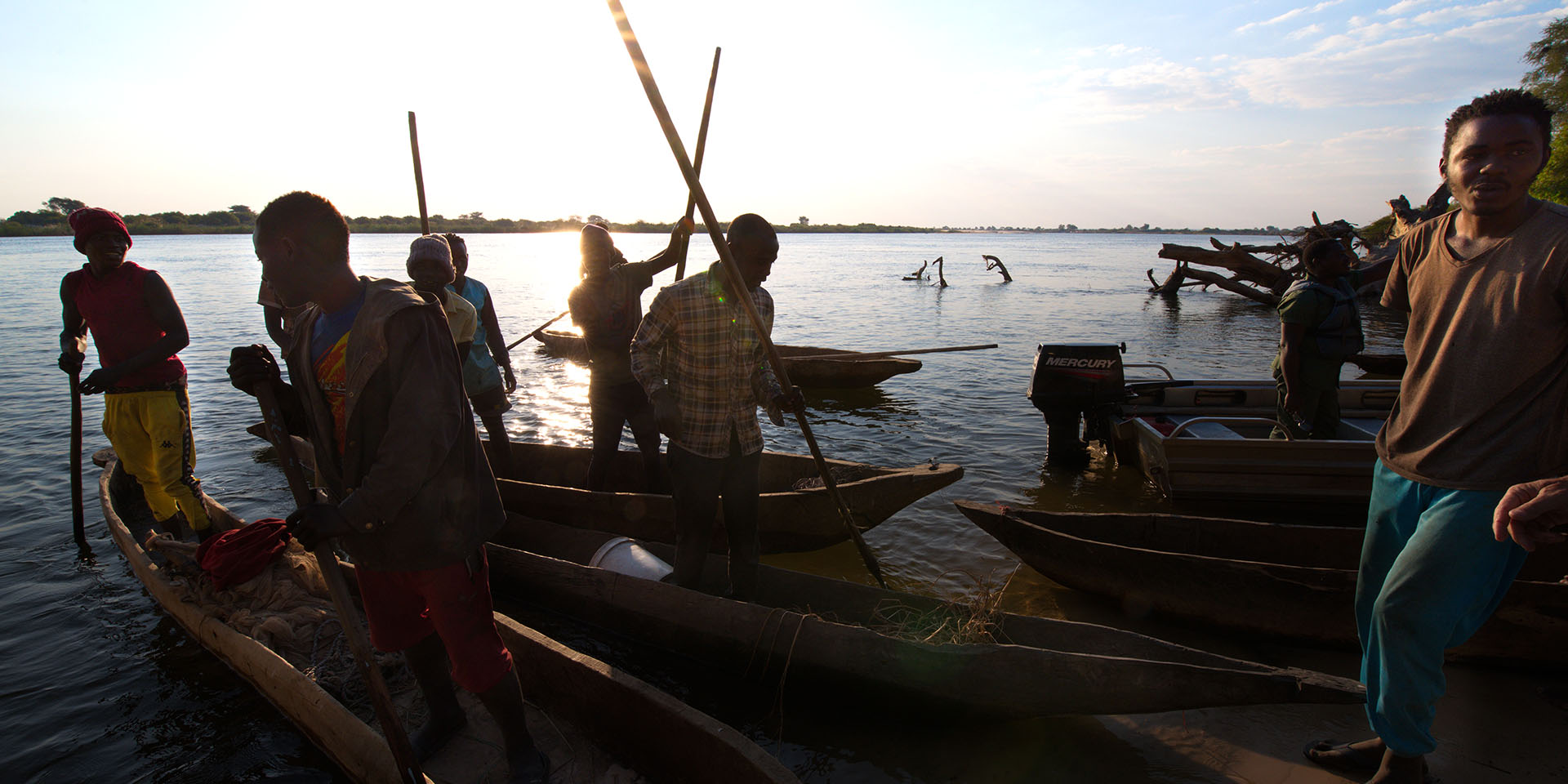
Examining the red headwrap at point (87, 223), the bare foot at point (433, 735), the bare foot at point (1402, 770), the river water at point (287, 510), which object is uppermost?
the red headwrap at point (87, 223)

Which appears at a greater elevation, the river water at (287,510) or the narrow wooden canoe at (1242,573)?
the narrow wooden canoe at (1242,573)

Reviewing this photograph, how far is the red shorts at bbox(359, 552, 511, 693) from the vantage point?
230 cm

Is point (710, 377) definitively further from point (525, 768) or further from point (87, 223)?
point (87, 223)

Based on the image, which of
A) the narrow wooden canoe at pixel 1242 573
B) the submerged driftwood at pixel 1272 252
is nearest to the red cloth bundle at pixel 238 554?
the narrow wooden canoe at pixel 1242 573

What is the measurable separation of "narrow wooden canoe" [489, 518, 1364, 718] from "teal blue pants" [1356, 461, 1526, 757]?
0.51 ft

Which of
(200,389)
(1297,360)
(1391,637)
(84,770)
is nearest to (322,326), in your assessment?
(84,770)

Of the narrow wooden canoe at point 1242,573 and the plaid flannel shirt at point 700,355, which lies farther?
the narrow wooden canoe at point 1242,573

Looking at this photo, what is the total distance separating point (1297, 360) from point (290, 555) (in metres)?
6.68

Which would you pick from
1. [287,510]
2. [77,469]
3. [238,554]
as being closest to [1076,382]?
[238,554]

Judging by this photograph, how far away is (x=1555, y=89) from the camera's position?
25859 millimetres

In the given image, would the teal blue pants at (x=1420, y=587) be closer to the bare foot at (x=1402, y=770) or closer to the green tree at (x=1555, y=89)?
the bare foot at (x=1402, y=770)

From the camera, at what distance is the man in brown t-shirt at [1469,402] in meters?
2.12

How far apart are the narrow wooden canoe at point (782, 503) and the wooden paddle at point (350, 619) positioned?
7.60 ft

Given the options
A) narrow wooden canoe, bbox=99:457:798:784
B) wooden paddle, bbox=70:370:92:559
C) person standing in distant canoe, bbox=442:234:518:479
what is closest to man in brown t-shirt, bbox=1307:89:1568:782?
narrow wooden canoe, bbox=99:457:798:784
